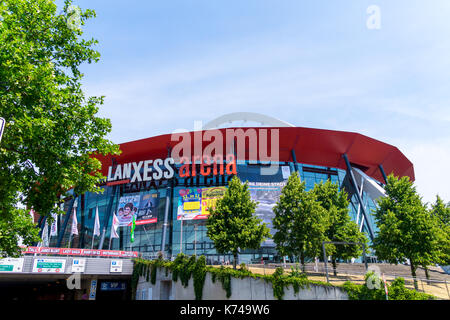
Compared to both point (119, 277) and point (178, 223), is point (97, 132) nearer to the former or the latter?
point (119, 277)

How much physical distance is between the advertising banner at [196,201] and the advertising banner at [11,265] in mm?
24415

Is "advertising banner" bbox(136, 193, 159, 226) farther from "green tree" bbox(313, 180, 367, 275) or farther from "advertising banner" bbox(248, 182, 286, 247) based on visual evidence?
"green tree" bbox(313, 180, 367, 275)

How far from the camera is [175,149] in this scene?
53.4m

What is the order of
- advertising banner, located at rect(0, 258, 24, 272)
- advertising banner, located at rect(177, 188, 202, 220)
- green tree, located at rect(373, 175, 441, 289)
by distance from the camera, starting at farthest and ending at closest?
Answer: advertising banner, located at rect(177, 188, 202, 220) < advertising banner, located at rect(0, 258, 24, 272) < green tree, located at rect(373, 175, 441, 289)

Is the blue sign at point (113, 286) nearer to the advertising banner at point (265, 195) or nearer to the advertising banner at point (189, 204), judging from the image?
the advertising banner at point (189, 204)

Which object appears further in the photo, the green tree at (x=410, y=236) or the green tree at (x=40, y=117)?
the green tree at (x=410, y=236)

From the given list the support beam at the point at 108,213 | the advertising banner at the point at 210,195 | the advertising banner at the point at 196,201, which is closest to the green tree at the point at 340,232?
the advertising banner at the point at 210,195

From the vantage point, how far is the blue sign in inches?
1542

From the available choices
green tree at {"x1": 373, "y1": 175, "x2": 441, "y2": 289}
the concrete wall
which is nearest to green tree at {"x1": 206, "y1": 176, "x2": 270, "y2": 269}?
the concrete wall

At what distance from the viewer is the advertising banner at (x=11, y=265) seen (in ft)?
97.7

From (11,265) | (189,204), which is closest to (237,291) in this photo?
(11,265)

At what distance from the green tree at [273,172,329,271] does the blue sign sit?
23168 millimetres

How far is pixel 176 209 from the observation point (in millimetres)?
55219

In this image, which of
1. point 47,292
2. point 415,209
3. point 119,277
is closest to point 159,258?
point 119,277
